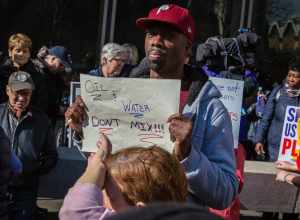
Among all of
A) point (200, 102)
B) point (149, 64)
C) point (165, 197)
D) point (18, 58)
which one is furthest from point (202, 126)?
point (18, 58)

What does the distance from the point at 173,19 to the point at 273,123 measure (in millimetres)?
4858

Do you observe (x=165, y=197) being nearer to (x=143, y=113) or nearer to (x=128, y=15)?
(x=143, y=113)

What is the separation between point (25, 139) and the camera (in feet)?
18.5

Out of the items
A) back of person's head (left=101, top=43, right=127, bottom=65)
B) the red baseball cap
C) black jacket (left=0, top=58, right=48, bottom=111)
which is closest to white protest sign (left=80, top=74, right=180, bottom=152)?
the red baseball cap

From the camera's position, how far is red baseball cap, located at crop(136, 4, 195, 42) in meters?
2.70

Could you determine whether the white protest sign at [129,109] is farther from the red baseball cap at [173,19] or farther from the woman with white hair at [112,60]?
the woman with white hair at [112,60]

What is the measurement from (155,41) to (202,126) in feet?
1.17

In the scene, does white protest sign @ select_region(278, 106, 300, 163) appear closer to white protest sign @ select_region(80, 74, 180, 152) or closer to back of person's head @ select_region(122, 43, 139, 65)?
back of person's head @ select_region(122, 43, 139, 65)

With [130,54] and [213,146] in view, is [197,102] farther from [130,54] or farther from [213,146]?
[130,54]

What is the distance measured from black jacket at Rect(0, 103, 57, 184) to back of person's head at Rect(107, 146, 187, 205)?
139 inches

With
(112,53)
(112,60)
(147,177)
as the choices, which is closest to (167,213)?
(147,177)

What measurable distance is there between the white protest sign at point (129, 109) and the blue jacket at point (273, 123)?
181 inches

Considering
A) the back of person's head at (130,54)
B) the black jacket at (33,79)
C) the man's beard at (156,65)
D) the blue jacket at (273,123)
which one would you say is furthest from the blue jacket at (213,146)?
the blue jacket at (273,123)

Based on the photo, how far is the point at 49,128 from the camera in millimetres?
5754
